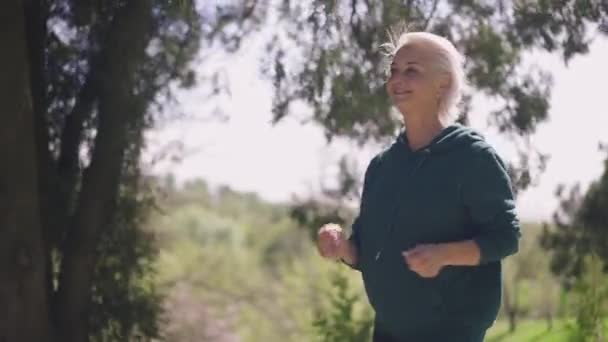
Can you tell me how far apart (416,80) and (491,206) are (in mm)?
286

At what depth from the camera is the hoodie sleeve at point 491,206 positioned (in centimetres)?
173

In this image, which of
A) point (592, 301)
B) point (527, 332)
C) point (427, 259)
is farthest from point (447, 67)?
point (527, 332)

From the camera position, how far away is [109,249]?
516 cm

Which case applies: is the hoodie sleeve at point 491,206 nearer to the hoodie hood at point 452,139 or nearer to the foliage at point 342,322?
the hoodie hood at point 452,139

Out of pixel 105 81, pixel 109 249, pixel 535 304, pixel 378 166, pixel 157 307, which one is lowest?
pixel 535 304

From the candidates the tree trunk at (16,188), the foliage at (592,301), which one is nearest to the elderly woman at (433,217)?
the tree trunk at (16,188)

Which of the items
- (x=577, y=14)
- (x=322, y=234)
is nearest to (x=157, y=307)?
(x=577, y=14)

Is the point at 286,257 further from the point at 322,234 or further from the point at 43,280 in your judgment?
the point at 322,234

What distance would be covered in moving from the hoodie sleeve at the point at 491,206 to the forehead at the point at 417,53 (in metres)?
0.22

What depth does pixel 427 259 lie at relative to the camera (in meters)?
1.68

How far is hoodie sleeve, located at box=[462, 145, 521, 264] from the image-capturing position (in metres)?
1.73

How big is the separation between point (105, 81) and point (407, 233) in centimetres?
322

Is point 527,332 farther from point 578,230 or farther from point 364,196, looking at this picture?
point 364,196

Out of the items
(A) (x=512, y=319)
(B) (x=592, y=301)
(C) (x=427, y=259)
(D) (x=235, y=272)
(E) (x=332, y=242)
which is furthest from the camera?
(D) (x=235, y=272)
